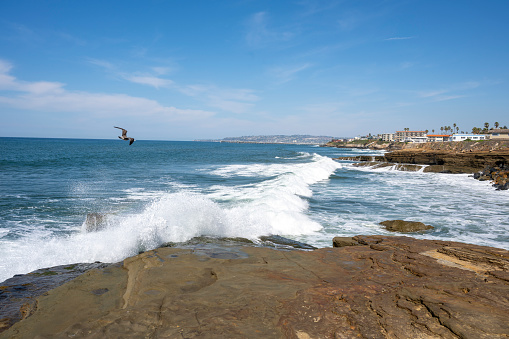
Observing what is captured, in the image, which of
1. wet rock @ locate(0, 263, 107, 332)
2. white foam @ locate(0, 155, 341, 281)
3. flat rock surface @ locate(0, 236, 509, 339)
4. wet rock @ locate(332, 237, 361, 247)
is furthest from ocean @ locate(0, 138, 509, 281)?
flat rock surface @ locate(0, 236, 509, 339)

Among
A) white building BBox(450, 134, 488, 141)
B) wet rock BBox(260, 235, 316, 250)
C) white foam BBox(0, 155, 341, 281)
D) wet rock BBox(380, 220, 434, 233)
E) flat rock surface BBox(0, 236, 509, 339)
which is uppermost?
white building BBox(450, 134, 488, 141)

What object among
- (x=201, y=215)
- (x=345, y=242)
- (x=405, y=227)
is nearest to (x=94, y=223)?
(x=201, y=215)

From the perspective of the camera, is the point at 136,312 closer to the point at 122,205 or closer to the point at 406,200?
the point at 122,205

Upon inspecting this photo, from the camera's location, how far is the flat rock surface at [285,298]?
3.81 meters

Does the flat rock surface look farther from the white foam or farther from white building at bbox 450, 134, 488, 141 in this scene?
white building at bbox 450, 134, 488, 141

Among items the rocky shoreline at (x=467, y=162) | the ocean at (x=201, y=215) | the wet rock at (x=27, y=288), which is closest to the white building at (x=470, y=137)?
the rocky shoreline at (x=467, y=162)

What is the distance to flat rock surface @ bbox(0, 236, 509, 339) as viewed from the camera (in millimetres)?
3807

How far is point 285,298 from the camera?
465 centimetres

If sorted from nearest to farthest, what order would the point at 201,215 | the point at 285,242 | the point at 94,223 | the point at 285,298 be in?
the point at 285,298 → the point at 285,242 → the point at 201,215 → the point at 94,223

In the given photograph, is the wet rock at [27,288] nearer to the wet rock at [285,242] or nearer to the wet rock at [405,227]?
the wet rock at [285,242]

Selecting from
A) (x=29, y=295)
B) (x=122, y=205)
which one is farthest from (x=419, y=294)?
(x=122, y=205)

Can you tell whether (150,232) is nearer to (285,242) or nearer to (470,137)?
(285,242)

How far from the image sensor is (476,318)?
3.92 m

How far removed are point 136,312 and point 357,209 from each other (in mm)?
14095
